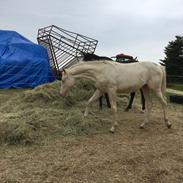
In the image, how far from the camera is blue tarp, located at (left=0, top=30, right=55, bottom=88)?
16328 millimetres

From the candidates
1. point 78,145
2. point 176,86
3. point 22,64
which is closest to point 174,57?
point 176,86

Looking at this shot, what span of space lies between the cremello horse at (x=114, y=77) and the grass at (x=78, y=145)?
44 centimetres

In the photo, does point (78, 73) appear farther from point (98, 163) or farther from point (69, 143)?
point (98, 163)

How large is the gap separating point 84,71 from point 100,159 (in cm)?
269

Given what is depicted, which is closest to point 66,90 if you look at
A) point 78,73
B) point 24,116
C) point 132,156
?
point 78,73

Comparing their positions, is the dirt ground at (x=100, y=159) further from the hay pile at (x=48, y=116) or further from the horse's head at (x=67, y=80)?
the horse's head at (x=67, y=80)

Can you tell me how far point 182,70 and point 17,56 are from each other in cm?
1352

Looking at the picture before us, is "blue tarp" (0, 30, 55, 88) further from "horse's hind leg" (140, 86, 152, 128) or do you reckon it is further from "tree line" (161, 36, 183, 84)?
"tree line" (161, 36, 183, 84)

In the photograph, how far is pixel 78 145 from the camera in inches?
251

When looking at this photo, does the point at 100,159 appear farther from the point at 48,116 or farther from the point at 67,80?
the point at 67,80

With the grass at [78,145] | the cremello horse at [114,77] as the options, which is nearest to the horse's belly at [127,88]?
the cremello horse at [114,77]

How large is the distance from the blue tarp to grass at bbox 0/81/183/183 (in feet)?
23.4

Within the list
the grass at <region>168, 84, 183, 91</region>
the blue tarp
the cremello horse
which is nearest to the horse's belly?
the cremello horse

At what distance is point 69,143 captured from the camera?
21.2 ft
